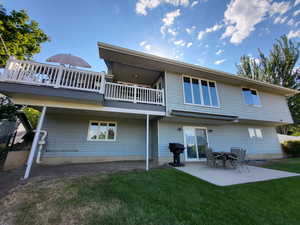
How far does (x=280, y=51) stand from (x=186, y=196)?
23891 mm

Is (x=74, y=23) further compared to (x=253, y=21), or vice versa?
(x=253, y=21)

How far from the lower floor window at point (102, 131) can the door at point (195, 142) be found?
4.89m

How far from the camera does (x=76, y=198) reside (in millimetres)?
2941

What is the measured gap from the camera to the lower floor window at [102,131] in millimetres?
7436

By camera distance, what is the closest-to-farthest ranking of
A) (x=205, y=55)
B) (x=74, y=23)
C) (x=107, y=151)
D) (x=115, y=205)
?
(x=115, y=205) < (x=107, y=151) < (x=74, y=23) < (x=205, y=55)

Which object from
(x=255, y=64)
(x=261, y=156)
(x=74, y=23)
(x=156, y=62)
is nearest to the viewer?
(x=156, y=62)

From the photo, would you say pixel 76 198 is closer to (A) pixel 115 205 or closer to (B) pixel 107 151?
(A) pixel 115 205

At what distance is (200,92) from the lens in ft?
26.8

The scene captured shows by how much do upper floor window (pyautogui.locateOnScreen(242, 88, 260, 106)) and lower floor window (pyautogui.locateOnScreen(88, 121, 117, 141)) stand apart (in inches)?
415

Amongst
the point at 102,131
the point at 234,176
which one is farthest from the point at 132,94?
the point at 234,176

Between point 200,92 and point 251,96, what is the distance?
Result: 519 cm

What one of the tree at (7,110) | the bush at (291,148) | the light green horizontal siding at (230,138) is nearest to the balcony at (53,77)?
the light green horizontal siding at (230,138)

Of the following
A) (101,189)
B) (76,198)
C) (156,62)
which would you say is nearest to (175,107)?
(156,62)

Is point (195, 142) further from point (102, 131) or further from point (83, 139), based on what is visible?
point (83, 139)
